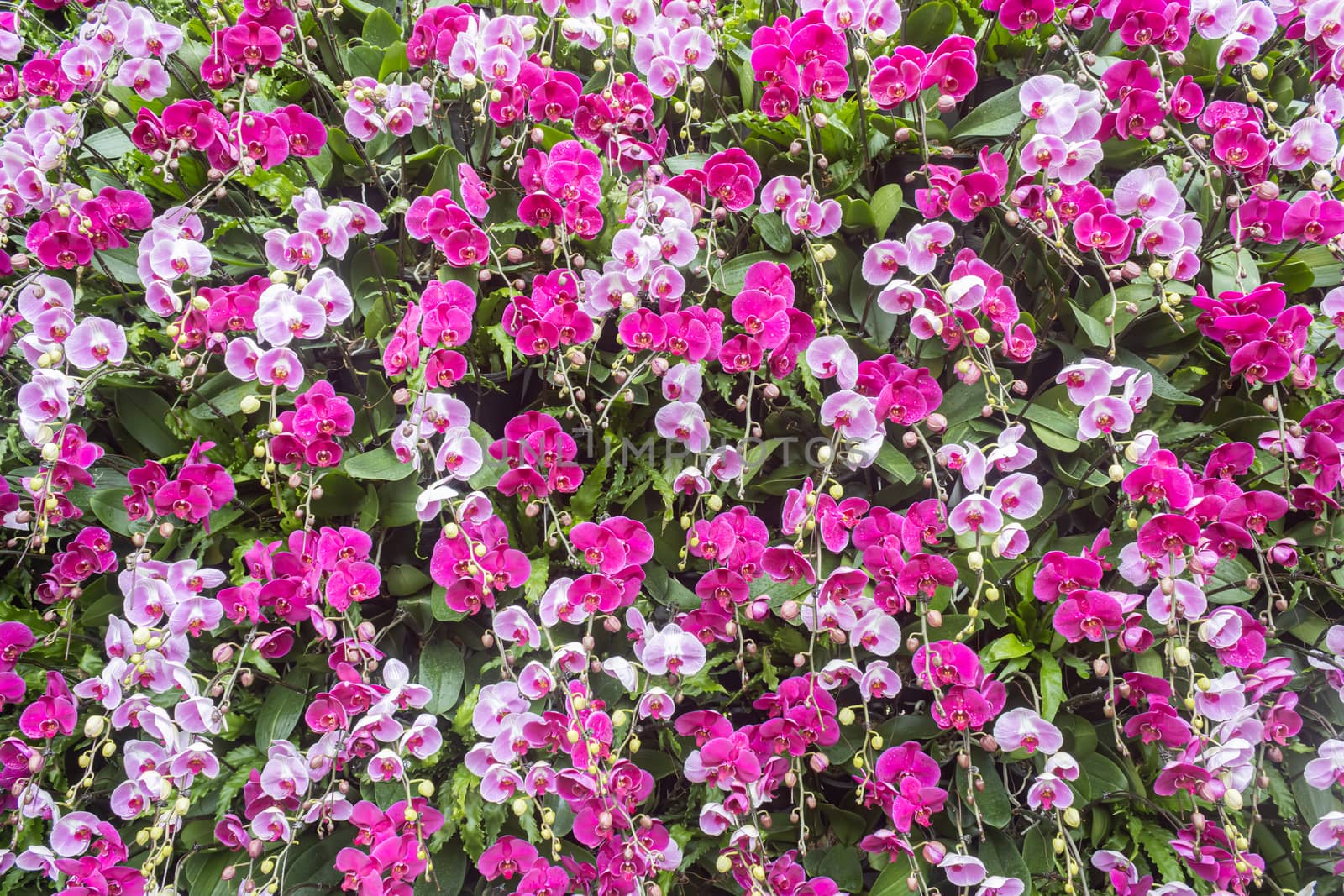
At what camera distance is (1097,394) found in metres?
1.01

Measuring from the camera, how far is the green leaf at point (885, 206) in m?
1.14

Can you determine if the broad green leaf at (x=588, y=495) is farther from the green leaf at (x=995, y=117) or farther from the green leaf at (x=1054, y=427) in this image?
the green leaf at (x=995, y=117)

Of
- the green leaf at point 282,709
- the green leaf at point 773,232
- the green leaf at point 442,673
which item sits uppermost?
the green leaf at point 773,232

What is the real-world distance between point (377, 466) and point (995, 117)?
104 centimetres

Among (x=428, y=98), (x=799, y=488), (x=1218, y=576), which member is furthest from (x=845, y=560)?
(x=428, y=98)

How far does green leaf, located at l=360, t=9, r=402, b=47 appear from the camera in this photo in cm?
129

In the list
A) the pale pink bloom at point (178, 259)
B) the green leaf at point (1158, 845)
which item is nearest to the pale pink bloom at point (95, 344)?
the pale pink bloom at point (178, 259)

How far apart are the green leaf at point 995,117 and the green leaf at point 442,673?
1.08 meters

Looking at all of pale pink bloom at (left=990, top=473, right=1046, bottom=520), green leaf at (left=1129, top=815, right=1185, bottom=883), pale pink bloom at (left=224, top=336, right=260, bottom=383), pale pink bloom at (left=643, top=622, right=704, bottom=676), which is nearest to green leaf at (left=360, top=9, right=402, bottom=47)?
pale pink bloom at (left=224, top=336, right=260, bottom=383)

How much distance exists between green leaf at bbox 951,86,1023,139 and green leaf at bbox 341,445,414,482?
96 centimetres

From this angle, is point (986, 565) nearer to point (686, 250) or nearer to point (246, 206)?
point (686, 250)

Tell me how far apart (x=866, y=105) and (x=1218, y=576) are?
859 millimetres

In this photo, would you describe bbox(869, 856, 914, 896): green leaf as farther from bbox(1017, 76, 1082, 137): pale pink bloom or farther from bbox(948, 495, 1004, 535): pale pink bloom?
bbox(1017, 76, 1082, 137): pale pink bloom

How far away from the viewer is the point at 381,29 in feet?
4.25
